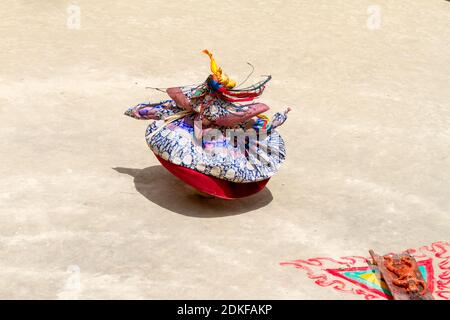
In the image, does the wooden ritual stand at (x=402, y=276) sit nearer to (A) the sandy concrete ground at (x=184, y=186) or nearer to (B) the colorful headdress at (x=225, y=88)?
(A) the sandy concrete ground at (x=184, y=186)

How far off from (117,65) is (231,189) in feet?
20.3

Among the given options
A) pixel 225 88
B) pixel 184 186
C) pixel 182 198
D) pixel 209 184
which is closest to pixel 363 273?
pixel 209 184

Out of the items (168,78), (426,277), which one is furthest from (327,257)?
(168,78)

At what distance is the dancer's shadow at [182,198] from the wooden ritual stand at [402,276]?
2329 mm

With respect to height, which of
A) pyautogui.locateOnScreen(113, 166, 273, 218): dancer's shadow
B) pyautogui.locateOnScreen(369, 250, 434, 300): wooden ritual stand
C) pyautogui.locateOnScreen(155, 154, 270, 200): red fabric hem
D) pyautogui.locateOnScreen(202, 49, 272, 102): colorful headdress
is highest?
pyautogui.locateOnScreen(202, 49, 272, 102): colorful headdress

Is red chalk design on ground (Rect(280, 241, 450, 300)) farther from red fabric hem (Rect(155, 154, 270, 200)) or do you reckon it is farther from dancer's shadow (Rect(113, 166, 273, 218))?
dancer's shadow (Rect(113, 166, 273, 218))

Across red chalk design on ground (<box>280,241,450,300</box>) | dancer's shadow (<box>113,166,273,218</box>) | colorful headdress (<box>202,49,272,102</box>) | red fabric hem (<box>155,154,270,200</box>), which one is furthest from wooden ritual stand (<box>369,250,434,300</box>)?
colorful headdress (<box>202,49,272,102</box>)

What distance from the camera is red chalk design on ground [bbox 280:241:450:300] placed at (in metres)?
12.1

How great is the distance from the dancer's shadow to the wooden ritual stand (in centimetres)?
233

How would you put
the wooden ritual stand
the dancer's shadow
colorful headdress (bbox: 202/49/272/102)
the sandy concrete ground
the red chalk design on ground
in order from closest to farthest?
the wooden ritual stand < the red chalk design on ground < the sandy concrete ground < colorful headdress (bbox: 202/49/272/102) < the dancer's shadow

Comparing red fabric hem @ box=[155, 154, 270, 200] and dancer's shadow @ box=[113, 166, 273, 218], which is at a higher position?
red fabric hem @ box=[155, 154, 270, 200]

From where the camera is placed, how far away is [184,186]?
14.5m

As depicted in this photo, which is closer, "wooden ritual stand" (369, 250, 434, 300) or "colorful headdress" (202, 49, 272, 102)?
"wooden ritual stand" (369, 250, 434, 300)
